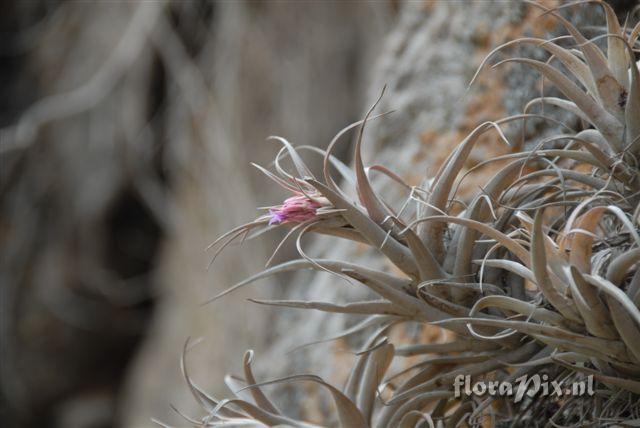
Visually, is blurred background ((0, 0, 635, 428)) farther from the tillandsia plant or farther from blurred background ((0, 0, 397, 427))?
the tillandsia plant

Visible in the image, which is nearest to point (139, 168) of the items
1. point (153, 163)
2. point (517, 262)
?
point (153, 163)

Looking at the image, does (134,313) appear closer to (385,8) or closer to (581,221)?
(385,8)

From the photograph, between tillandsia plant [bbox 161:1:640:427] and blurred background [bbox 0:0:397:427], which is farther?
blurred background [bbox 0:0:397:427]

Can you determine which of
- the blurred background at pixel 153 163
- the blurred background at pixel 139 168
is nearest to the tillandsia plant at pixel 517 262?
the blurred background at pixel 153 163

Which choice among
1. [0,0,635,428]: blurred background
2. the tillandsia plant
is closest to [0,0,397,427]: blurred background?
[0,0,635,428]: blurred background

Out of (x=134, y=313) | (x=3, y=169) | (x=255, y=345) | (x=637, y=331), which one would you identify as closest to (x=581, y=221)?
(x=637, y=331)

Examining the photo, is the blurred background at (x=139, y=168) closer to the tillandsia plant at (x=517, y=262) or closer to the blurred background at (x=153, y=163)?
the blurred background at (x=153, y=163)
